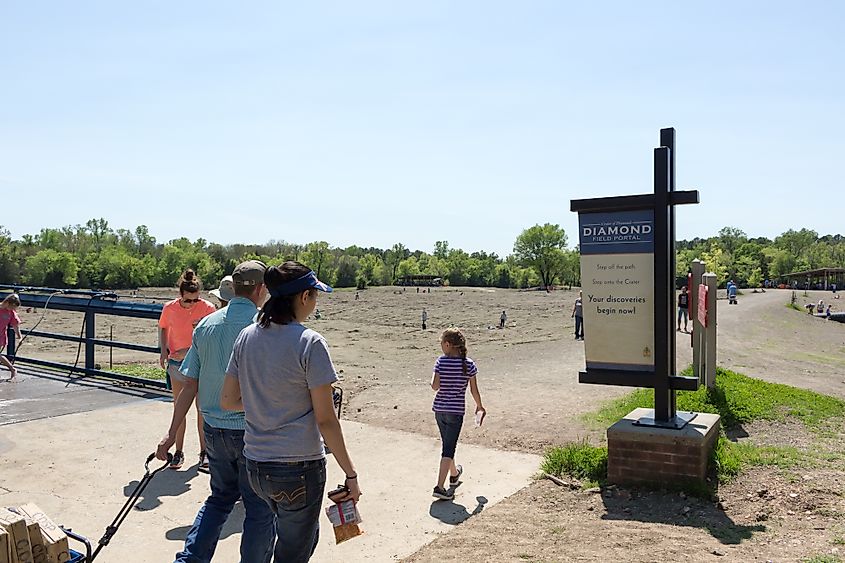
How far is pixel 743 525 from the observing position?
5.06 metres

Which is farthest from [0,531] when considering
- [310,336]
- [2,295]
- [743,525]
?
[2,295]

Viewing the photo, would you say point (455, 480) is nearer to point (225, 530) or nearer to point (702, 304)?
point (225, 530)

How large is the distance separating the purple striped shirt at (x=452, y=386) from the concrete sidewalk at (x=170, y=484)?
0.74 meters

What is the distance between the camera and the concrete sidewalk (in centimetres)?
492

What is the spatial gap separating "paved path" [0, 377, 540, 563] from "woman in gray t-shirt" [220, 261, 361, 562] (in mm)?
1651

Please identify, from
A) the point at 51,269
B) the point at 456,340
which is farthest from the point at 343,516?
the point at 51,269

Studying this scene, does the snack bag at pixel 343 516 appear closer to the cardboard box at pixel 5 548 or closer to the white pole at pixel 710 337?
the cardboard box at pixel 5 548

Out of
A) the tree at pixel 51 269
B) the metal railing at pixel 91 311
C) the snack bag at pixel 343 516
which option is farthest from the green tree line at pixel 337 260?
the snack bag at pixel 343 516

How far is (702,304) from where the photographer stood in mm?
8906

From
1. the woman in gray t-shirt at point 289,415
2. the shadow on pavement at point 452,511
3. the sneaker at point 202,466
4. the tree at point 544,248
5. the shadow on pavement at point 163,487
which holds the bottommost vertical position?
the shadow on pavement at point 452,511

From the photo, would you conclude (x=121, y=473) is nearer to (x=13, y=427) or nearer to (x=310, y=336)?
(x=13, y=427)

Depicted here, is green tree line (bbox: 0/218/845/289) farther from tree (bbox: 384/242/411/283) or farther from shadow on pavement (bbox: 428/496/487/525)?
shadow on pavement (bbox: 428/496/487/525)

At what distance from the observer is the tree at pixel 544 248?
119875 mm

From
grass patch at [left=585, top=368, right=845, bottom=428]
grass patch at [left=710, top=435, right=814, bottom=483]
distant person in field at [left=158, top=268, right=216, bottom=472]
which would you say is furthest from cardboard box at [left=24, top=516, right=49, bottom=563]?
grass patch at [left=585, top=368, right=845, bottom=428]
